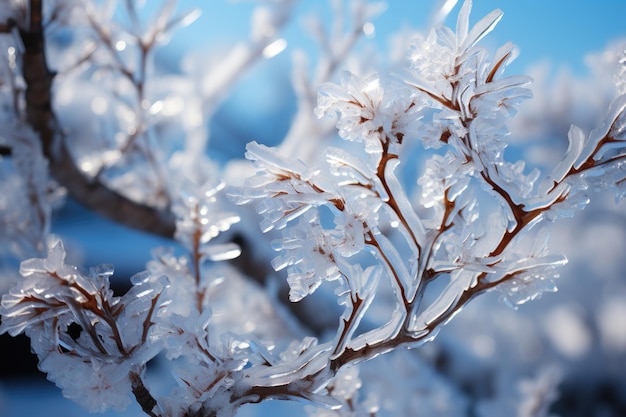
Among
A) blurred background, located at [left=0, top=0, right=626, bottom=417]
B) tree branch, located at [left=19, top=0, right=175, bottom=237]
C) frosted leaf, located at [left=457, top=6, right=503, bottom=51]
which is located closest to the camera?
frosted leaf, located at [left=457, top=6, right=503, bottom=51]

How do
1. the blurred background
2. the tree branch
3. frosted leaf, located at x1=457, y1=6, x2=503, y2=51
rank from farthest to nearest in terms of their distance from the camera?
the blurred background
the tree branch
frosted leaf, located at x1=457, y1=6, x2=503, y2=51

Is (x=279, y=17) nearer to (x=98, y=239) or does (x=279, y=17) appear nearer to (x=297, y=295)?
(x=297, y=295)

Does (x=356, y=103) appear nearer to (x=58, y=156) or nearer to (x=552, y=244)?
(x=58, y=156)

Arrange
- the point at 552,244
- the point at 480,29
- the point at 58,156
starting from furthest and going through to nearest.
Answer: the point at 552,244, the point at 58,156, the point at 480,29

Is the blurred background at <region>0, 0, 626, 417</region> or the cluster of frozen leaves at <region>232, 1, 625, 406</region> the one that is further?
the blurred background at <region>0, 0, 626, 417</region>

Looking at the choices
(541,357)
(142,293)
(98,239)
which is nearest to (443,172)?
(142,293)

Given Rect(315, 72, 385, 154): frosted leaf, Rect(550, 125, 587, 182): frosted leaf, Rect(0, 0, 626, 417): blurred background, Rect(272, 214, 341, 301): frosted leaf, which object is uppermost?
Rect(315, 72, 385, 154): frosted leaf

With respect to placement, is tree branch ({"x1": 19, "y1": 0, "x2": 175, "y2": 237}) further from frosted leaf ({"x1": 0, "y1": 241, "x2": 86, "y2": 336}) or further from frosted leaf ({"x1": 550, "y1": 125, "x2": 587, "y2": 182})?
frosted leaf ({"x1": 550, "y1": 125, "x2": 587, "y2": 182})

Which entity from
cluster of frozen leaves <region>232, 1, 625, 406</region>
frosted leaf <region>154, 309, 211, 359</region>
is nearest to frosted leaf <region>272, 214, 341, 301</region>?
cluster of frozen leaves <region>232, 1, 625, 406</region>

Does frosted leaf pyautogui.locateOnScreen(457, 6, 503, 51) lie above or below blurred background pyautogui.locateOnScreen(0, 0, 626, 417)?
above

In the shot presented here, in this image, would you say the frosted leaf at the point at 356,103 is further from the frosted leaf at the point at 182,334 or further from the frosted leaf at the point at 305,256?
the frosted leaf at the point at 182,334

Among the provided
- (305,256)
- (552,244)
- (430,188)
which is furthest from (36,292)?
(552,244)
